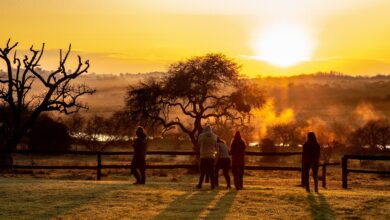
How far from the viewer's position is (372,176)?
125 ft

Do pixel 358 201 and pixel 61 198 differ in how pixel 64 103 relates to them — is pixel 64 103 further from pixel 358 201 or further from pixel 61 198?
pixel 358 201

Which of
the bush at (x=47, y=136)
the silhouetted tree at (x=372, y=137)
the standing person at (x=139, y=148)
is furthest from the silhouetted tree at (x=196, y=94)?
the silhouetted tree at (x=372, y=137)

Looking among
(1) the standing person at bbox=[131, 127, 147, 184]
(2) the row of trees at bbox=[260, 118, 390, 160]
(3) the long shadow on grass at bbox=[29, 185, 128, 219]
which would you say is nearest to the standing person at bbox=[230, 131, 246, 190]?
(1) the standing person at bbox=[131, 127, 147, 184]

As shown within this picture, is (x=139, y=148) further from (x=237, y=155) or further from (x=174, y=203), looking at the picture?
(x=174, y=203)

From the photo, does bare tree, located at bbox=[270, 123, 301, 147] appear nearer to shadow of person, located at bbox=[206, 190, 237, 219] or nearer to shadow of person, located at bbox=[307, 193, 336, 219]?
shadow of person, located at bbox=[307, 193, 336, 219]

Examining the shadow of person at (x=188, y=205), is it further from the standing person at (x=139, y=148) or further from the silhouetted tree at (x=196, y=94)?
the silhouetted tree at (x=196, y=94)

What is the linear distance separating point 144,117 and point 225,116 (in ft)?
20.6

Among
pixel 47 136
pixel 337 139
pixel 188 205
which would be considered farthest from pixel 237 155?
pixel 337 139

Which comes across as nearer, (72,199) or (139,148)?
(72,199)

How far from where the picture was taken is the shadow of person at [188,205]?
13820mm

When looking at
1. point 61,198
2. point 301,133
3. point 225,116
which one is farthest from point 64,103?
point 301,133

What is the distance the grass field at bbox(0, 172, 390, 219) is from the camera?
1406cm

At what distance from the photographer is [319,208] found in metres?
15.2

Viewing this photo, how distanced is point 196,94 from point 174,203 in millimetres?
30759
